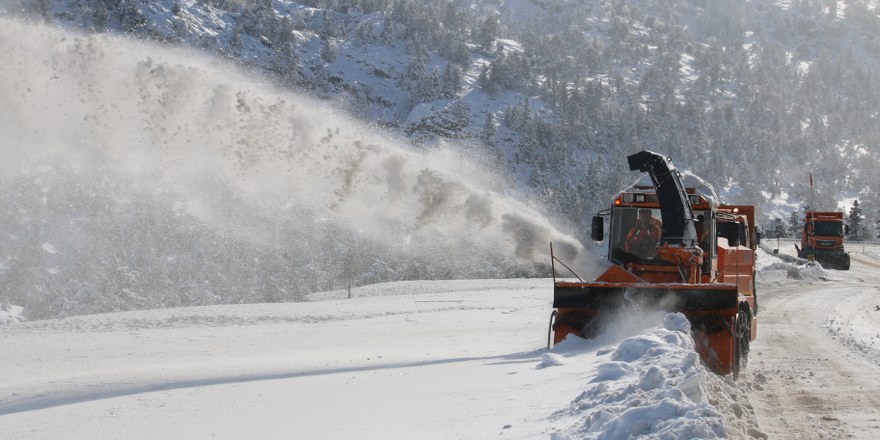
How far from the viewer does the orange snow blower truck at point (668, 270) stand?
400 inches

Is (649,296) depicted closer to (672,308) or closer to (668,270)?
(672,308)

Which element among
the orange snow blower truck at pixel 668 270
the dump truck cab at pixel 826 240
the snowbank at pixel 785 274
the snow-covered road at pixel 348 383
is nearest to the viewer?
the snow-covered road at pixel 348 383

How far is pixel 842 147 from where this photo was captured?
16950 centimetres

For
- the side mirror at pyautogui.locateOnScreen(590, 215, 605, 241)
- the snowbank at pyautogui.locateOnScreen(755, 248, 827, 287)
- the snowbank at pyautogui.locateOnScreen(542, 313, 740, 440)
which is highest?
the side mirror at pyautogui.locateOnScreen(590, 215, 605, 241)

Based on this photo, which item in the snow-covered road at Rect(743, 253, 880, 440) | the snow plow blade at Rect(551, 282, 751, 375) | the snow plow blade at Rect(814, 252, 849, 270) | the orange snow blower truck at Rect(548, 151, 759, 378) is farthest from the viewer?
the snow plow blade at Rect(814, 252, 849, 270)

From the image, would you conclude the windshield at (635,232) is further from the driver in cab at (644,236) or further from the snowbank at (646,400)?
the snowbank at (646,400)

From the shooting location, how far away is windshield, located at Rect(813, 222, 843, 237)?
42.6m

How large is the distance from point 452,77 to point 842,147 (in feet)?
303

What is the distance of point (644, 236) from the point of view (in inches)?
472

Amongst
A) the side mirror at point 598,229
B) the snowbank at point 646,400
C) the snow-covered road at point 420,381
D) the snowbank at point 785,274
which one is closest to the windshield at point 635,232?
the side mirror at point 598,229

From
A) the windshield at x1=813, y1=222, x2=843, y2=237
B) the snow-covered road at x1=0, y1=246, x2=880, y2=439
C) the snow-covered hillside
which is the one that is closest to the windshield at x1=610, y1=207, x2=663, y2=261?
the snow-covered road at x1=0, y1=246, x2=880, y2=439

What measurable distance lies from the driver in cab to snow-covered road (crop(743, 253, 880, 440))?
2337mm

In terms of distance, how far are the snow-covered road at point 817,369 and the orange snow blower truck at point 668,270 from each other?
29.3 inches

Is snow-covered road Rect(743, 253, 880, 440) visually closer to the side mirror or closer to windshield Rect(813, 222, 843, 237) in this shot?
the side mirror
